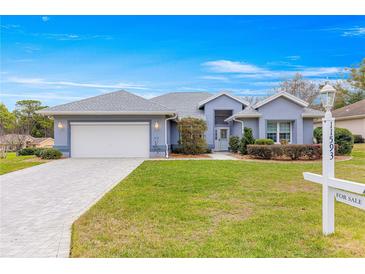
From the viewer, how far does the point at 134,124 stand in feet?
53.4

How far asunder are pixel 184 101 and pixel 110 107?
9.13 metres

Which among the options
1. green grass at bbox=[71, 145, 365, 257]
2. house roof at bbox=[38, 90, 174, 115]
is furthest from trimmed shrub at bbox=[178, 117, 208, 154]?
green grass at bbox=[71, 145, 365, 257]

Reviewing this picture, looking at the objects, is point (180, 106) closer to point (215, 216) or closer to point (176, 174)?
point (176, 174)

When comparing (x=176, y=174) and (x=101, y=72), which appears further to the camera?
(x=101, y=72)

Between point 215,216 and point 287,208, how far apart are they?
165cm

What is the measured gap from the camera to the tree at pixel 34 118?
1615 inches

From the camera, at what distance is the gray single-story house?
16188mm

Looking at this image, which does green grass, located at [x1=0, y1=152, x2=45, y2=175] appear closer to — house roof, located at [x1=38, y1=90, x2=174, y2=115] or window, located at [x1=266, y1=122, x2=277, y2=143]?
house roof, located at [x1=38, y1=90, x2=174, y2=115]

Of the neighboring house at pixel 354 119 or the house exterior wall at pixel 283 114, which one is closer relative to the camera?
the house exterior wall at pixel 283 114

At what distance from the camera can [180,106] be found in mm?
23078

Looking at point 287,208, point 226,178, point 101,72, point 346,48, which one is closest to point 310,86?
point 346,48

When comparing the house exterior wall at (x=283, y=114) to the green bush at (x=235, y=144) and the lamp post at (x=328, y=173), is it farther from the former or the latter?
the lamp post at (x=328, y=173)

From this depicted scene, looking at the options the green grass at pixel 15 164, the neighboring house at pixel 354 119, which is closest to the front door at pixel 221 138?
the neighboring house at pixel 354 119
